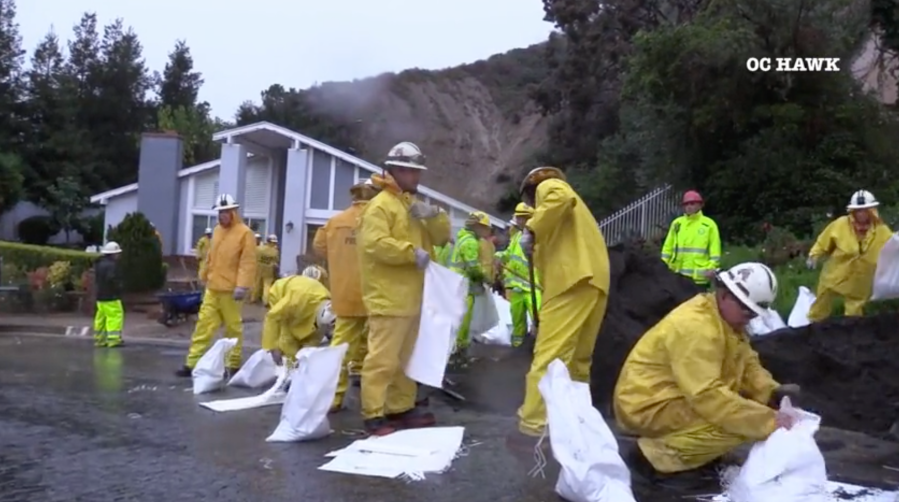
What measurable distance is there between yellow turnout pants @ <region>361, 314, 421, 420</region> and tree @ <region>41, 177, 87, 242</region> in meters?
34.3

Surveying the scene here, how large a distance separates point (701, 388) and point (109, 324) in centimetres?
1042

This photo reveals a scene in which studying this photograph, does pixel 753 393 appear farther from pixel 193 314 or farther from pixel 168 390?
pixel 193 314

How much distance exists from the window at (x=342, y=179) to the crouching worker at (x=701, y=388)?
2044 centimetres

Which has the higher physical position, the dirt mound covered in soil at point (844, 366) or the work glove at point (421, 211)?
the work glove at point (421, 211)

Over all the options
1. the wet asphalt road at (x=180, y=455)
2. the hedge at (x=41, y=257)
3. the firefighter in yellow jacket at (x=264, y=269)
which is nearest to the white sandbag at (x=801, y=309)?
the wet asphalt road at (x=180, y=455)

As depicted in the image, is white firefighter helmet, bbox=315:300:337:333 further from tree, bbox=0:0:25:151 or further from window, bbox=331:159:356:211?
tree, bbox=0:0:25:151

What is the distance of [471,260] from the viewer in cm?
1176

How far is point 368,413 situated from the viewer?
6617 mm

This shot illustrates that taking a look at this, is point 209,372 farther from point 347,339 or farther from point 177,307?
point 177,307

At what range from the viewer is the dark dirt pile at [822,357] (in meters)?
7.39

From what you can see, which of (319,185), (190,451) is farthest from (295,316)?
(319,185)

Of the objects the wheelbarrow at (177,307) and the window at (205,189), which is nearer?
the wheelbarrow at (177,307)

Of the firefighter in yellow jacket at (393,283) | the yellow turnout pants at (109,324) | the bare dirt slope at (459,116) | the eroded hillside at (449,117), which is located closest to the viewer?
the firefighter in yellow jacket at (393,283)

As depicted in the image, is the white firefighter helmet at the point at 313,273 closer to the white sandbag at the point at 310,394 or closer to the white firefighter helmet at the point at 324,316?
the white firefighter helmet at the point at 324,316
